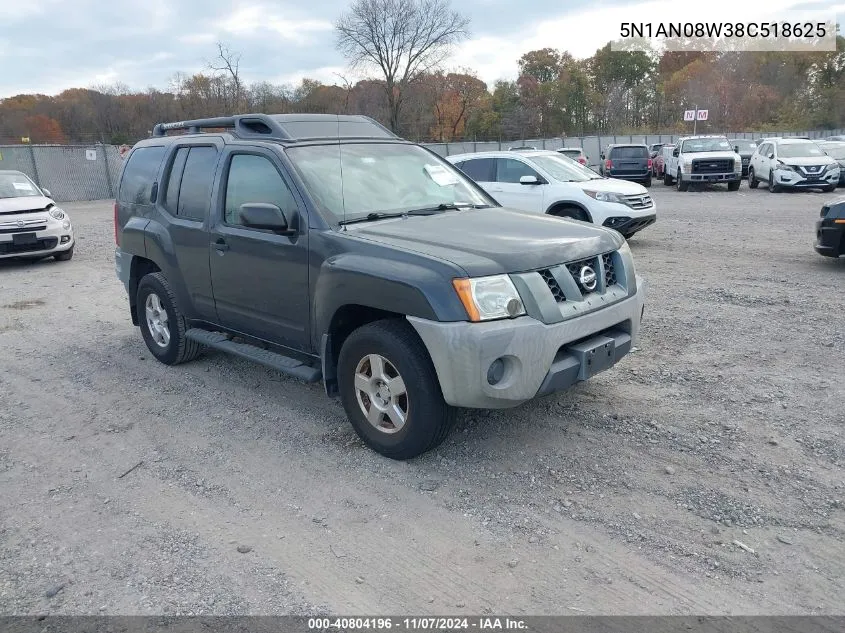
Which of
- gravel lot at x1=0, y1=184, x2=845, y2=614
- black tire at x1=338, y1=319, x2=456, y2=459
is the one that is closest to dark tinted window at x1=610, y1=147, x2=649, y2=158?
gravel lot at x1=0, y1=184, x2=845, y2=614

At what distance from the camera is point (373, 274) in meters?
4.01

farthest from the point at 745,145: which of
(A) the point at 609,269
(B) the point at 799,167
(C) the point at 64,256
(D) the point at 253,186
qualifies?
(D) the point at 253,186

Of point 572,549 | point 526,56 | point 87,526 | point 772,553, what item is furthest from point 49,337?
point 526,56

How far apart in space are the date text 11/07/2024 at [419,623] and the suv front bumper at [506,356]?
121 centimetres

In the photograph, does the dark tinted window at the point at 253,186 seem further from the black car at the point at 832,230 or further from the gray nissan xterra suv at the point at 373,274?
the black car at the point at 832,230

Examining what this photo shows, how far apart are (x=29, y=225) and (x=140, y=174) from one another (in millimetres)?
6639

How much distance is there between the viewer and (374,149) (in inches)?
206

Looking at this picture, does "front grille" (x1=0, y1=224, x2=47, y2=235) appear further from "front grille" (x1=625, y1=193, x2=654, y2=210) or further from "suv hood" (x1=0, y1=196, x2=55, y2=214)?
"front grille" (x1=625, y1=193, x2=654, y2=210)

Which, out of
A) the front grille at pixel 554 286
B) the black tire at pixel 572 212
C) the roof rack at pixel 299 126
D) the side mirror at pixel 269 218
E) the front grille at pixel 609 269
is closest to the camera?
the front grille at pixel 554 286

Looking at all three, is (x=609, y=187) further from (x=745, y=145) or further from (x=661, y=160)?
(x=745, y=145)

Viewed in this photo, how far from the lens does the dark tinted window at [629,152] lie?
85.6 ft

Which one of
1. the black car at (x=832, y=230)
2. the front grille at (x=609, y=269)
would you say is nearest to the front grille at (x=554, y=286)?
the front grille at (x=609, y=269)

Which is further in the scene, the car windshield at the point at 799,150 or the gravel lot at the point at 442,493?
the car windshield at the point at 799,150

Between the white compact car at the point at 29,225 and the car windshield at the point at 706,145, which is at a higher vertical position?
the car windshield at the point at 706,145
